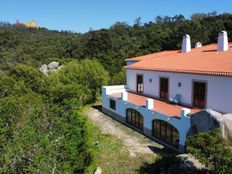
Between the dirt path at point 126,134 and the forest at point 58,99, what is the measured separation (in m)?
3.22

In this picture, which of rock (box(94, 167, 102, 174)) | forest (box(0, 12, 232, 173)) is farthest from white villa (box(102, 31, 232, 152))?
rock (box(94, 167, 102, 174))

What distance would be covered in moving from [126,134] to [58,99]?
1038 centimetres

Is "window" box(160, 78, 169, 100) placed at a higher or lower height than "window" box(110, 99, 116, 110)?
higher

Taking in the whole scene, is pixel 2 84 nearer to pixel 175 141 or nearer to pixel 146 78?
pixel 146 78

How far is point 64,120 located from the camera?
17188 mm

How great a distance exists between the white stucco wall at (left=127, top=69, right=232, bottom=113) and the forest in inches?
299

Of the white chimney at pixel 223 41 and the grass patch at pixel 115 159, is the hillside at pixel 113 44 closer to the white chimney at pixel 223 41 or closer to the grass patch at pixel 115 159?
the white chimney at pixel 223 41

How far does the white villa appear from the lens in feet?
58.4

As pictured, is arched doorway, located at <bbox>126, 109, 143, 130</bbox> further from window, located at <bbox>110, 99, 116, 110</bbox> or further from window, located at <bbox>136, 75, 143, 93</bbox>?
window, located at <bbox>136, 75, 143, 93</bbox>

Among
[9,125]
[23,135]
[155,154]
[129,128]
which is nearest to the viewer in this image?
[23,135]

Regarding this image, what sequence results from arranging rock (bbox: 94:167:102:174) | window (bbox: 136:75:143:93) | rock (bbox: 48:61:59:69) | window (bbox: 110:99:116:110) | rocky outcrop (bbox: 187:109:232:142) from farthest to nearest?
1. rock (bbox: 48:61:59:69)
2. window (bbox: 136:75:143:93)
3. window (bbox: 110:99:116:110)
4. rock (bbox: 94:167:102:174)
5. rocky outcrop (bbox: 187:109:232:142)

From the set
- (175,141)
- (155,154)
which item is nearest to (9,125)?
(155,154)

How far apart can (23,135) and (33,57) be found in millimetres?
66922

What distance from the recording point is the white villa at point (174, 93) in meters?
17.8
